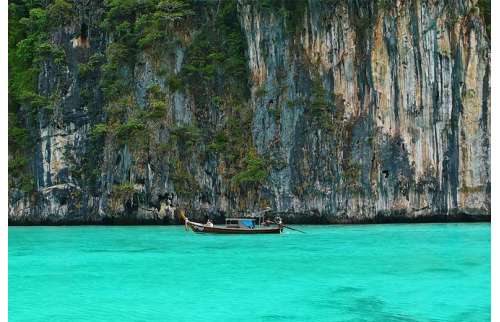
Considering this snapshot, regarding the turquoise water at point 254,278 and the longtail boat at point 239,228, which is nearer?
the turquoise water at point 254,278

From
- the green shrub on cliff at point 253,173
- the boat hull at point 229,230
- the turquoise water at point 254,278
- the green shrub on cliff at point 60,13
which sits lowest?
the turquoise water at point 254,278

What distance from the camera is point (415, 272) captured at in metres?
13.8

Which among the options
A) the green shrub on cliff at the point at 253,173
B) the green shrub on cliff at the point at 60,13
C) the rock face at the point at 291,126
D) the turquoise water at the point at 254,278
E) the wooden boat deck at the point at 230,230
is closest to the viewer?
the turquoise water at the point at 254,278

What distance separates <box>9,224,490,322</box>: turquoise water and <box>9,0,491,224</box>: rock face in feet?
19.8

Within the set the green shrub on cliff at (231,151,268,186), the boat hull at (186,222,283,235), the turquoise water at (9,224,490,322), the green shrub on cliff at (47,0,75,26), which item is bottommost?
the turquoise water at (9,224,490,322)

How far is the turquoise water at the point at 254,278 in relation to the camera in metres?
10.2

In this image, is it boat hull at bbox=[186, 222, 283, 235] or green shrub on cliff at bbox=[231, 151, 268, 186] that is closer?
boat hull at bbox=[186, 222, 283, 235]

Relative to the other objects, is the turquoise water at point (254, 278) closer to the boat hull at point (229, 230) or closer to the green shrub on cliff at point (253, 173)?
the boat hull at point (229, 230)

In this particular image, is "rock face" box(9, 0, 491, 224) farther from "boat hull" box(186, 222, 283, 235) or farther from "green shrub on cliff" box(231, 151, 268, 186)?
"boat hull" box(186, 222, 283, 235)

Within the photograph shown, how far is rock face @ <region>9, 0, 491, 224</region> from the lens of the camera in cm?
2780

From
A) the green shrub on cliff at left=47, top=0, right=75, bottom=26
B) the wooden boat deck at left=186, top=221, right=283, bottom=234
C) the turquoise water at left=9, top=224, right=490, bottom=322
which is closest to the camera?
the turquoise water at left=9, top=224, right=490, bottom=322

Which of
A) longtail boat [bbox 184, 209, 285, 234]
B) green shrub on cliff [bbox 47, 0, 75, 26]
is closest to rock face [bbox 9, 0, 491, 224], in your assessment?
green shrub on cliff [bbox 47, 0, 75, 26]

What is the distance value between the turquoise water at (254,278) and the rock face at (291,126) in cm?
603

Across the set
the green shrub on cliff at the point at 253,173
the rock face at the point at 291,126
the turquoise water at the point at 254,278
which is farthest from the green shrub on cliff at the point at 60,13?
the turquoise water at the point at 254,278
